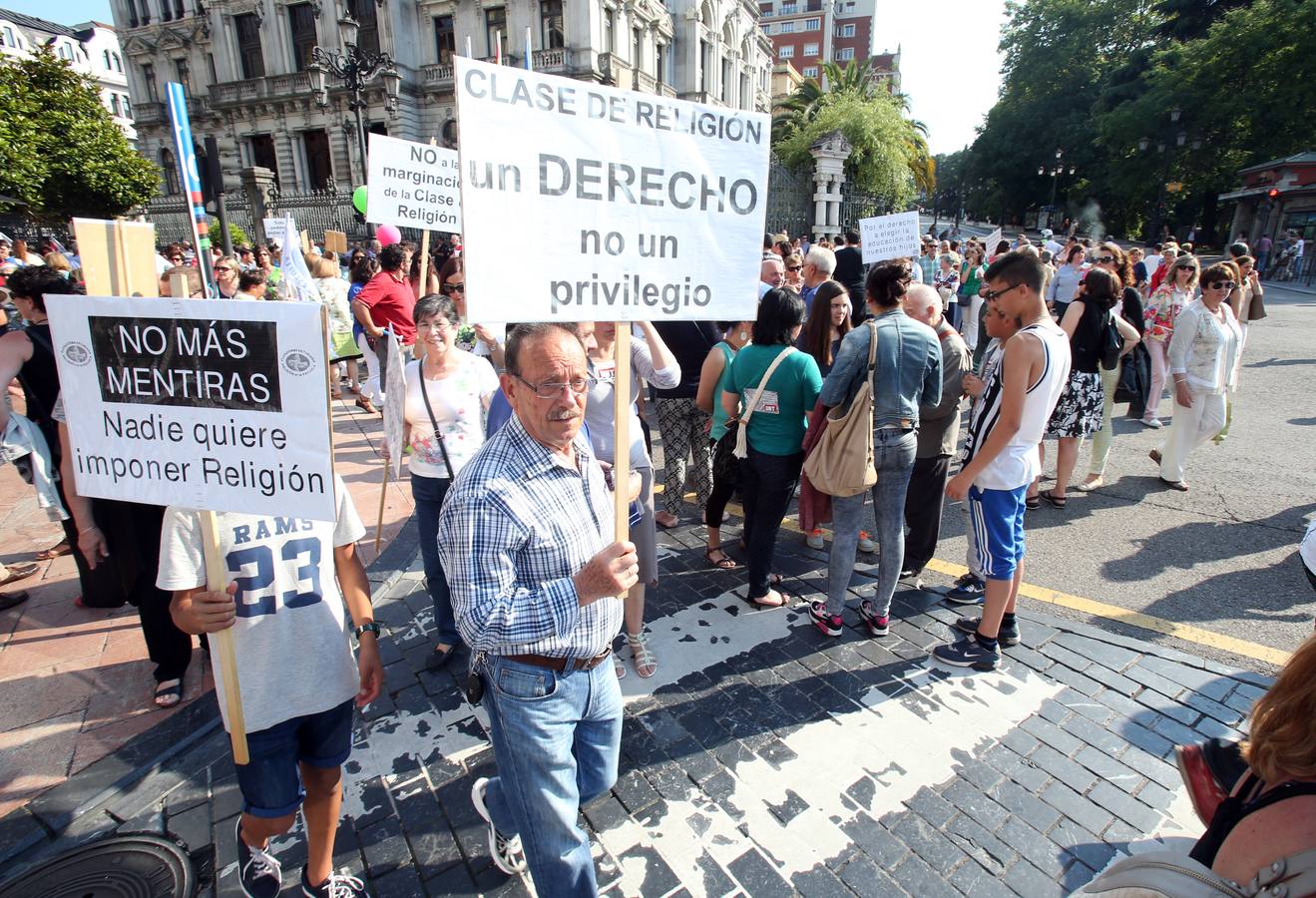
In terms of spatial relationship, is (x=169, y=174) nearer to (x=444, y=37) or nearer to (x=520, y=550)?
(x=444, y=37)

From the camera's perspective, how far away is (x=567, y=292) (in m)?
2.04

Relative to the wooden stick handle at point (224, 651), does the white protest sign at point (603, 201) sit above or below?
above

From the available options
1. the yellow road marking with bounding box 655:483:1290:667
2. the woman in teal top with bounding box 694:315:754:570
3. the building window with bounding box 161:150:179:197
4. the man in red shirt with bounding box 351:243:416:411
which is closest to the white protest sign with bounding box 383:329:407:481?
the woman in teal top with bounding box 694:315:754:570

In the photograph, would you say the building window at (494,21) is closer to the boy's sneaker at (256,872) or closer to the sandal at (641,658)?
the sandal at (641,658)

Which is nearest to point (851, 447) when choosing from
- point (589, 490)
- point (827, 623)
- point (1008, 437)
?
point (1008, 437)

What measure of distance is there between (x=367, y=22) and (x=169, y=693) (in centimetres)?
4252

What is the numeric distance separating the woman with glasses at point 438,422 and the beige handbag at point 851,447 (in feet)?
6.16

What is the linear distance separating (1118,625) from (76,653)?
6250 mm

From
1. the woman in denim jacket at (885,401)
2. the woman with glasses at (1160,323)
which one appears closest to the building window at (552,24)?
the woman with glasses at (1160,323)

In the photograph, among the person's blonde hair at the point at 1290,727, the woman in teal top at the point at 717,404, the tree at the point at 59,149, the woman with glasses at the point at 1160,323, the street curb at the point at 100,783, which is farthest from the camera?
the tree at the point at 59,149

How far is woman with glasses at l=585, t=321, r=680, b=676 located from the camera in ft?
10.9

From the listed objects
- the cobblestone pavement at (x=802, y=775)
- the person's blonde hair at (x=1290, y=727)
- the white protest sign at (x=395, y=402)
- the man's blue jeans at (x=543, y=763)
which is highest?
the white protest sign at (x=395, y=402)

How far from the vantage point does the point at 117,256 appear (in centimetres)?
207

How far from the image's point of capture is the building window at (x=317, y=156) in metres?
37.8
